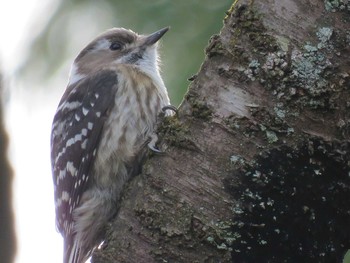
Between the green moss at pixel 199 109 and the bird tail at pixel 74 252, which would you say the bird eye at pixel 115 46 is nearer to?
the bird tail at pixel 74 252

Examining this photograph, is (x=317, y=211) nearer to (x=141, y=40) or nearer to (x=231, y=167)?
(x=231, y=167)

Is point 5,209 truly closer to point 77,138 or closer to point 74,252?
point 74,252

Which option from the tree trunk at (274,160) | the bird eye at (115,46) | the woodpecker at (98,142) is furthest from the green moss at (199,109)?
the bird eye at (115,46)

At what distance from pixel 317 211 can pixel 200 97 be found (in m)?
0.60

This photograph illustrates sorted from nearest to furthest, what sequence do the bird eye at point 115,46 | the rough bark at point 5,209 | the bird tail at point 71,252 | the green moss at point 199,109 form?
the green moss at point 199,109 < the rough bark at point 5,209 < the bird tail at point 71,252 < the bird eye at point 115,46

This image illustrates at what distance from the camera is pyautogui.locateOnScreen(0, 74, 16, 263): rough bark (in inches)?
113

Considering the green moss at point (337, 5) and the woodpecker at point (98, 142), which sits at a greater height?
the green moss at point (337, 5)

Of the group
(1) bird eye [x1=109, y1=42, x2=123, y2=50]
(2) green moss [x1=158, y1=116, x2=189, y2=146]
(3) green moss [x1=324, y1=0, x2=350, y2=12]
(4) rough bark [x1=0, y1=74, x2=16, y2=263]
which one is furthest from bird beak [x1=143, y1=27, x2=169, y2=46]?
(3) green moss [x1=324, y1=0, x2=350, y2=12]

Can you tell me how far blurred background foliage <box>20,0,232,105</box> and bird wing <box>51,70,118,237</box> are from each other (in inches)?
12.3

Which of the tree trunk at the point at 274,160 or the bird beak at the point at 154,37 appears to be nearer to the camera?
the tree trunk at the point at 274,160

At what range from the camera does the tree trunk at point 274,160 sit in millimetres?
2406

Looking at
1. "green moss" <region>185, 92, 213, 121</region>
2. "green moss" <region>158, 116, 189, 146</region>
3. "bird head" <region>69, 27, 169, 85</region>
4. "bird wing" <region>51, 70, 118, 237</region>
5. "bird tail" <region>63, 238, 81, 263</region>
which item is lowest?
"bird tail" <region>63, 238, 81, 263</region>

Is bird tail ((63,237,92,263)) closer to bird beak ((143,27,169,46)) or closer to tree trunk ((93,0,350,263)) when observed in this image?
bird beak ((143,27,169,46))

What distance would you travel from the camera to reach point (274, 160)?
242cm
